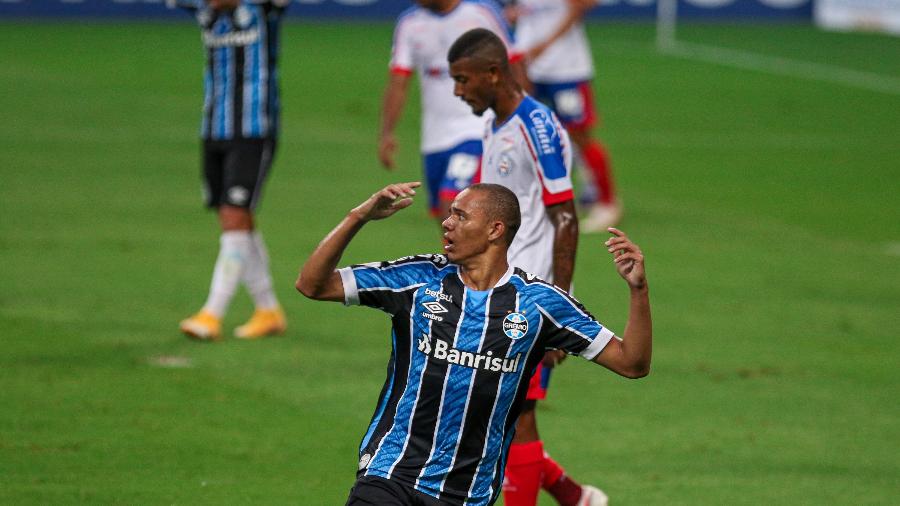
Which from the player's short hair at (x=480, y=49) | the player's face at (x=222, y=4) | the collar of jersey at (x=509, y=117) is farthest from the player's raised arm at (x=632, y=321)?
the player's face at (x=222, y=4)

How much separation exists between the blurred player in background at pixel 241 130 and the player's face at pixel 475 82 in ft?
11.9

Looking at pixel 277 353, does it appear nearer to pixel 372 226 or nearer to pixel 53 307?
pixel 53 307

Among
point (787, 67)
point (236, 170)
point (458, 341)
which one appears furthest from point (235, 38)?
point (787, 67)

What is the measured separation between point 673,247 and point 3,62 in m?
15.0

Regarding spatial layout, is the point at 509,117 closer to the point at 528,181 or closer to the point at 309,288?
the point at 528,181

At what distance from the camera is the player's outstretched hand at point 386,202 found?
18.7 ft

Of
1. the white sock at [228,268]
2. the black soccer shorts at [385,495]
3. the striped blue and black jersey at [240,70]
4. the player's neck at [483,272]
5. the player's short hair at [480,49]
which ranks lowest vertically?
the white sock at [228,268]

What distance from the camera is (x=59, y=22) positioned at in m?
31.8

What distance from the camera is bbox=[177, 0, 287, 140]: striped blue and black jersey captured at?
34.8 feet

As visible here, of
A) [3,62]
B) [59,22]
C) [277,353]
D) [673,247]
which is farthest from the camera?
[59,22]

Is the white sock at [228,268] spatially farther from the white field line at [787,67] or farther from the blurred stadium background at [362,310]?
the white field line at [787,67]

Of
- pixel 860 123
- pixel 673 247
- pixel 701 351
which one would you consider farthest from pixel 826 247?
pixel 860 123

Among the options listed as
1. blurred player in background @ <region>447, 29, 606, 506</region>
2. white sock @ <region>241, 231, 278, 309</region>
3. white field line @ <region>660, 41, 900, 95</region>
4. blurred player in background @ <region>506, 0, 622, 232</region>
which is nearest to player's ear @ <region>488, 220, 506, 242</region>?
blurred player in background @ <region>447, 29, 606, 506</region>

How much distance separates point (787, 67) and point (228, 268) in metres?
18.9
